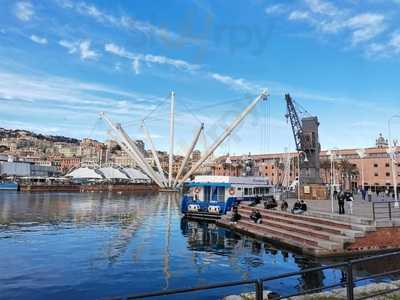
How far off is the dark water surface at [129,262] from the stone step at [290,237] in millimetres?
1334

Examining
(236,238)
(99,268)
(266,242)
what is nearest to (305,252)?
(266,242)

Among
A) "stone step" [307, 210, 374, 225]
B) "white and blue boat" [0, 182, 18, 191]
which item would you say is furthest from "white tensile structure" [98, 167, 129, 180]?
"stone step" [307, 210, 374, 225]

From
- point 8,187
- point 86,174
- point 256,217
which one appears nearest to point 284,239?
point 256,217

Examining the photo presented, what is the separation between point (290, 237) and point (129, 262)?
11176 millimetres

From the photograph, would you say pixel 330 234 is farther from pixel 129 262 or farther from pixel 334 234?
pixel 129 262

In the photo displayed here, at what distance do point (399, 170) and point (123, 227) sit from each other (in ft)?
388

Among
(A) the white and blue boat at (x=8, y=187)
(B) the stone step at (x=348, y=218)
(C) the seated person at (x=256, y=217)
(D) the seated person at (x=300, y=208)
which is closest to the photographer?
(B) the stone step at (x=348, y=218)

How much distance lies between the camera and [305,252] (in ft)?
75.3

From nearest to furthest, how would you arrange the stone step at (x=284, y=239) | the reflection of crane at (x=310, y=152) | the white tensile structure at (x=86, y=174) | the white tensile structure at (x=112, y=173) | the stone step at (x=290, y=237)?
Result: 1. the stone step at (x=290, y=237)
2. the stone step at (x=284, y=239)
3. the reflection of crane at (x=310, y=152)
4. the white tensile structure at (x=86, y=174)
5. the white tensile structure at (x=112, y=173)

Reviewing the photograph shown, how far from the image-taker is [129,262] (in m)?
20.6

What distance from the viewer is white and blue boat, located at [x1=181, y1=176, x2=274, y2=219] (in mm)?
42969

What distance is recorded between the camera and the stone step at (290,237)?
22.1 meters

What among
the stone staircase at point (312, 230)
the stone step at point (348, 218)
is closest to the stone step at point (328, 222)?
the stone staircase at point (312, 230)

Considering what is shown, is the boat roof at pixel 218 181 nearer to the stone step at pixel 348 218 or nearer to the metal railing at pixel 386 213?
the metal railing at pixel 386 213
